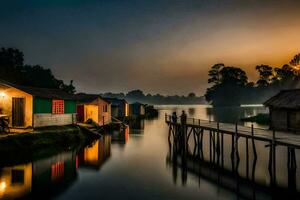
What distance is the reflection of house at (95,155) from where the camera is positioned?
2516cm

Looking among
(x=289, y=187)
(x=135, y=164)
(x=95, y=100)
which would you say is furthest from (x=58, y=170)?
(x=95, y=100)

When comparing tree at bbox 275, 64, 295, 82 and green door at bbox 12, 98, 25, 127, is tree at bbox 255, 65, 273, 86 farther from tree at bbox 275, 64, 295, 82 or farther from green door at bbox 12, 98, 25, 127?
green door at bbox 12, 98, 25, 127

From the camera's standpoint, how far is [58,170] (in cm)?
2197

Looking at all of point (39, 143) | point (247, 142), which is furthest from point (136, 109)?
point (247, 142)

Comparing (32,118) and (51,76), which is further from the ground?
(51,76)

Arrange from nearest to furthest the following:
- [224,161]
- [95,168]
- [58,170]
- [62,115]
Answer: [58,170]
[95,168]
[224,161]
[62,115]

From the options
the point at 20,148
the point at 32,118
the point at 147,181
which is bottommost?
the point at 147,181

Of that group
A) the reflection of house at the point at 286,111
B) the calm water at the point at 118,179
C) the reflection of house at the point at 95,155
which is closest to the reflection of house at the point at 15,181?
the calm water at the point at 118,179

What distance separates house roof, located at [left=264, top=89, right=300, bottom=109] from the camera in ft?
76.4

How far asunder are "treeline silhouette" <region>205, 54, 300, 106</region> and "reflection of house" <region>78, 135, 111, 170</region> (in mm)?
103316

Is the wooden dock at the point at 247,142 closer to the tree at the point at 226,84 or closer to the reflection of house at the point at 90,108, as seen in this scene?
the reflection of house at the point at 90,108

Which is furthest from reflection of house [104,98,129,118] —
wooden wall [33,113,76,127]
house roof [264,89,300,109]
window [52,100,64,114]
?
house roof [264,89,300,109]

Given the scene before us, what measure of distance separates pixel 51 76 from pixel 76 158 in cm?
5352

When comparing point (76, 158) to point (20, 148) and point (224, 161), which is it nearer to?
point (20, 148)
